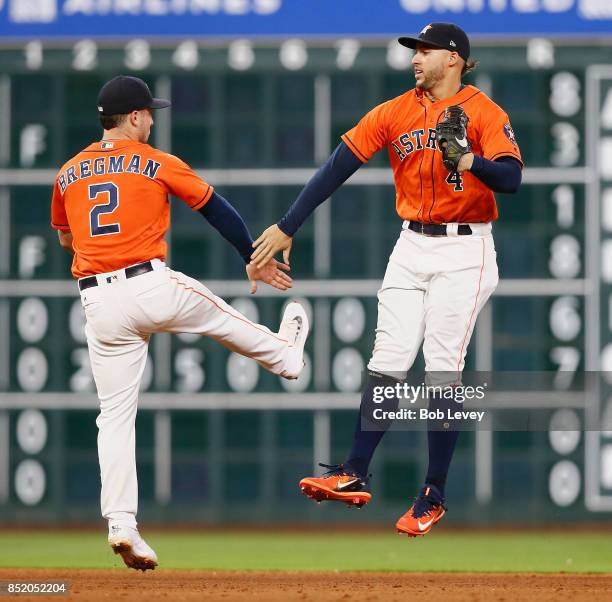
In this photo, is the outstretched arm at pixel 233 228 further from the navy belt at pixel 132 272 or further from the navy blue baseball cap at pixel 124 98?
the navy blue baseball cap at pixel 124 98

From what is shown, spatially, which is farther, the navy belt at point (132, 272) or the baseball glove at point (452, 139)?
the navy belt at point (132, 272)

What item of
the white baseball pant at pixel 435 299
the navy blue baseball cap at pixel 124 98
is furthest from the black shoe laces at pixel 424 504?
the navy blue baseball cap at pixel 124 98

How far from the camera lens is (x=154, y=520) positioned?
9984mm

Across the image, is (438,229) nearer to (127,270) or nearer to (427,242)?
(427,242)

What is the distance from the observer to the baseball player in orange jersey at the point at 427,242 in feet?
20.3

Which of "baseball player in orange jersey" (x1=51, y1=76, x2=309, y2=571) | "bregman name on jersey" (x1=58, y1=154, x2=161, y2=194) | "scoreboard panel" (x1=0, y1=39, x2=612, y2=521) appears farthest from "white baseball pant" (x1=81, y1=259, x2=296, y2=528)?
"scoreboard panel" (x1=0, y1=39, x2=612, y2=521)

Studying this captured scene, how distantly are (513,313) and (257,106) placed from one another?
6.91 feet

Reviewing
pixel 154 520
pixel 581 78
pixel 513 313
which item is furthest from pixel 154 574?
Answer: pixel 581 78

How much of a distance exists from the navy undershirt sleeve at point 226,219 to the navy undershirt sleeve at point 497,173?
105cm

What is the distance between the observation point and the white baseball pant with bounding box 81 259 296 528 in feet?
20.2

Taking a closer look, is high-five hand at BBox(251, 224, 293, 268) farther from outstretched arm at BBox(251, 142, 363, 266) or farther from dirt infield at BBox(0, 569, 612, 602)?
dirt infield at BBox(0, 569, 612, 602)

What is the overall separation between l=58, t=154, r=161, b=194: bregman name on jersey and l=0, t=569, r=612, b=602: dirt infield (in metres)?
1.75

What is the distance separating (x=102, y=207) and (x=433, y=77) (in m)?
1.44

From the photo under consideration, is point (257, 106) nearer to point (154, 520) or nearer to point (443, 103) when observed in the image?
point (154, 520)
